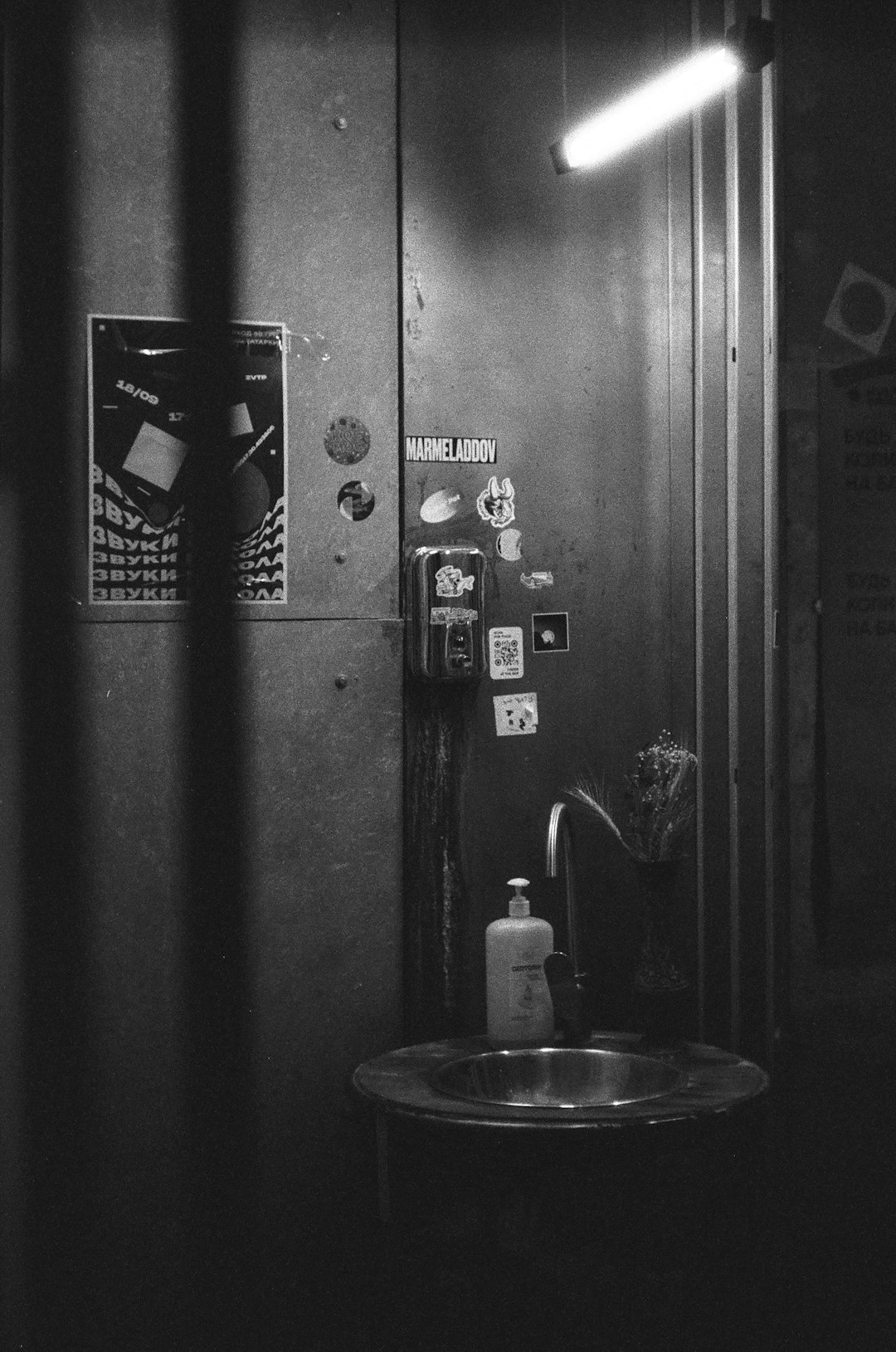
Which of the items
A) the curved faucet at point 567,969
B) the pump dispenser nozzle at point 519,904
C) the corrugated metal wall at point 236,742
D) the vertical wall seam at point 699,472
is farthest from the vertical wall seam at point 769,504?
the corrugated metal wall at point 236,742

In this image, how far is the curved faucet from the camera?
236cm

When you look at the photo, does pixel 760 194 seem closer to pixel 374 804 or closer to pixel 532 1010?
pixel 374 804

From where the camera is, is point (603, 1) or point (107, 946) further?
point (603, 1)

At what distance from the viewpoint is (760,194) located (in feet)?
9.06

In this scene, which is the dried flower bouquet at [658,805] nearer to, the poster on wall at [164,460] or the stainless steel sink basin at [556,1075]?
the stainless steel sink basin at [556,1075]

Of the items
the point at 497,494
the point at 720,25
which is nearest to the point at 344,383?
the point at 497,494

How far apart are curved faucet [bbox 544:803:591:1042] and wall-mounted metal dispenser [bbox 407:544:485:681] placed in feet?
1.19

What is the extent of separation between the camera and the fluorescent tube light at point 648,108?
2.18m

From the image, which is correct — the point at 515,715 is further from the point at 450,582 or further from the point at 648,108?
the point at 648,108

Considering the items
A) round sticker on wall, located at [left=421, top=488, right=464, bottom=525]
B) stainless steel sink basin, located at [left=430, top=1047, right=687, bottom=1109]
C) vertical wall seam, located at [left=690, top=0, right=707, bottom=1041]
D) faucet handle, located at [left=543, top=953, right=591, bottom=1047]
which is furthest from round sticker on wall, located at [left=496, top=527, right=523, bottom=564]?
stainless steel sink basin, located at [left=430, top=1047, right=687, bottom=1109]

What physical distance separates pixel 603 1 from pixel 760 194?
1.69ft

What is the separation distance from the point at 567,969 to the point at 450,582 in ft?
2.56

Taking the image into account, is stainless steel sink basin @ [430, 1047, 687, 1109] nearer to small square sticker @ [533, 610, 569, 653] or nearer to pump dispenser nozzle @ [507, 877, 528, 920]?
pump dispenser nozzle @ [507, 877, 528, 920]

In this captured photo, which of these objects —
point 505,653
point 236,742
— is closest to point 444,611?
point 505,653
